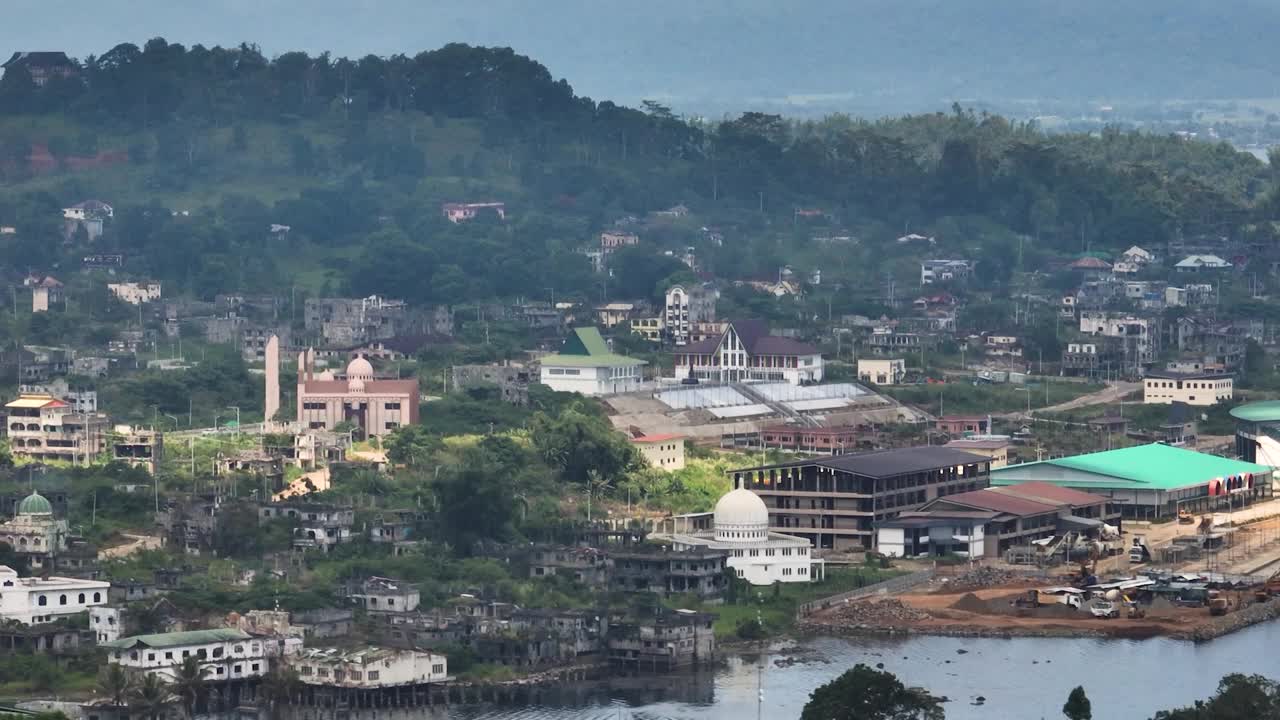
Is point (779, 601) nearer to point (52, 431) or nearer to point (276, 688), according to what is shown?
point (276, 688)

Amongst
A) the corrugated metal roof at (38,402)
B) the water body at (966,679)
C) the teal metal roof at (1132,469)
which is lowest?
the water body at (966,679)

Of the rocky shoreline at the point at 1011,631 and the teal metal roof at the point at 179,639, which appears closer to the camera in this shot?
the teal metal roof at the point at 179,639

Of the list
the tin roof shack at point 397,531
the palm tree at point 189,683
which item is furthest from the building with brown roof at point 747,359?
the palm tree at point 189,683

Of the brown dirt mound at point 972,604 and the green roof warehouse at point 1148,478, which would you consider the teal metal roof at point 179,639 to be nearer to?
the brown dirt mound at point 972,604

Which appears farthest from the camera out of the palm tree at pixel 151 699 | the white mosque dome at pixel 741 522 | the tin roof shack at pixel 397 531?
the white mosque dome at pixel 741 522

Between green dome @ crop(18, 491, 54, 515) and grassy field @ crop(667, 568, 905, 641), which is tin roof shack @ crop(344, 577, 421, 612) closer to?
grassy field @ crop(667, 568, 905, 641)

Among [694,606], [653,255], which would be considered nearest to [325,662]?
[694,606]
